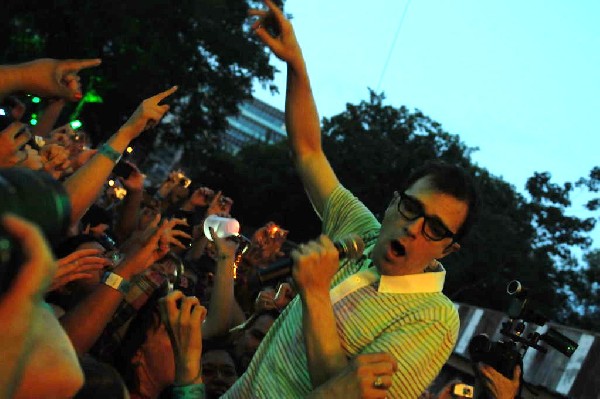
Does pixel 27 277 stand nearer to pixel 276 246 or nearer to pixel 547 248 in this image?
pixel 276 246

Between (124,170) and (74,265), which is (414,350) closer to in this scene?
(74,265)

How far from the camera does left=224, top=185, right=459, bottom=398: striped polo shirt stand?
2.38 m

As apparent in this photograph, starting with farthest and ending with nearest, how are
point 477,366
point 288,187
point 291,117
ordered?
point 288,187 < point 477,366 < point 291,117

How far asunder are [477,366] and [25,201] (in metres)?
3.46

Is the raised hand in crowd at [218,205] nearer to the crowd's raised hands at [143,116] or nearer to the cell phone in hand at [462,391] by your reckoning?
the cell phone in hand at [462,391]

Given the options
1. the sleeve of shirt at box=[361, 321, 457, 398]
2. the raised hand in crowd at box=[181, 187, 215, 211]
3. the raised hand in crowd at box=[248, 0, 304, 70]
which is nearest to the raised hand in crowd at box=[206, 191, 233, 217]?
the raised hand in crowd at box=[181, 187, 215, 211]

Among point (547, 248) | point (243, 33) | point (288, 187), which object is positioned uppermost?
point (243, 33)

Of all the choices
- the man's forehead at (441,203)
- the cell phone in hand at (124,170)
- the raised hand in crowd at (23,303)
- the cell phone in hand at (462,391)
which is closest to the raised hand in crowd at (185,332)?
the man's forehead at (441,203)

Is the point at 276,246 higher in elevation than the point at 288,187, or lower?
higher

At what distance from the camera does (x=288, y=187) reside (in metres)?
40.0

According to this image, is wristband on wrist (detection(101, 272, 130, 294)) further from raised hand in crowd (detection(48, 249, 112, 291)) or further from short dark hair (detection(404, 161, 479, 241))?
short dark hair (detection(404, 161, 479, 241))

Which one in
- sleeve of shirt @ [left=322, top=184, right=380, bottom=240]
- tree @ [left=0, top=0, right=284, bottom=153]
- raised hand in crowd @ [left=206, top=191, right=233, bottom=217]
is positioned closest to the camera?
sleeve of shirt @ [left=322, top=184, right=380, bottom=240]

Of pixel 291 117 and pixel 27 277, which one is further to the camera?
pixel 291 117

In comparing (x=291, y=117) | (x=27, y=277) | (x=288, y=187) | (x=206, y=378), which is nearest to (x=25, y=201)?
(x=27, y=277)
